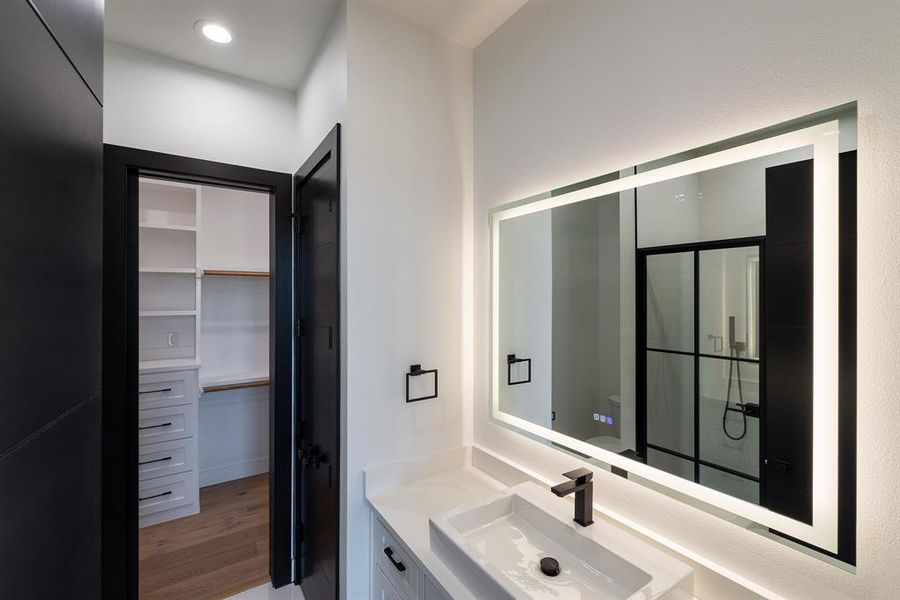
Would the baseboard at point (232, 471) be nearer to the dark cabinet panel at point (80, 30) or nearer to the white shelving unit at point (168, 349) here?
the white shelving unit at point (168, 349)

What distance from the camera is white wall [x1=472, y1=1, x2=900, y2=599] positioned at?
75cm

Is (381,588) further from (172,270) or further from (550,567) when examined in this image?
(172,270)

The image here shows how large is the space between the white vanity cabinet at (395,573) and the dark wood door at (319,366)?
0.61 feet

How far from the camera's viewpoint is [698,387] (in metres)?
1.06

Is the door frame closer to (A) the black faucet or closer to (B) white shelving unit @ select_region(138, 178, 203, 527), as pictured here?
(B) white shelving unit @ select_region(138, 178, 203, 527)

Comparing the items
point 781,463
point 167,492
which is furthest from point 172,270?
point 781,463

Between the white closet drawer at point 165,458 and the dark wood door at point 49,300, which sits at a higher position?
the dark wood door at point 49,300

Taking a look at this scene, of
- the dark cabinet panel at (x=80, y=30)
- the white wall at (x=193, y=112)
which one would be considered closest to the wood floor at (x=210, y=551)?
the white wall at (x=193, y=112)

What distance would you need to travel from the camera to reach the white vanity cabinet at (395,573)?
3.89 ft

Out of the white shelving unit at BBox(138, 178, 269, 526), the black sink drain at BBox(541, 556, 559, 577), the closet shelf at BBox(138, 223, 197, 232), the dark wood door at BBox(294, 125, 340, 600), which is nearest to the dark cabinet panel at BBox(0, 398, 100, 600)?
the dark wood door at BBox(294, 125, 340, 600)

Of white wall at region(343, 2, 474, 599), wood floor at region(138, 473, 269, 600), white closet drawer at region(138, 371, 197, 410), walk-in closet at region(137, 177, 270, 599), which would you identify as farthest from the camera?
white closet drawer at region(138, 371, 197, 410)

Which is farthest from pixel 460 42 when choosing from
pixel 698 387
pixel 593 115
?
pixel 698 387

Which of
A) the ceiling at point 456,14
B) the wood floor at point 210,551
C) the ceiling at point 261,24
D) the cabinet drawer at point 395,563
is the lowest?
the wood floor at point 210,551

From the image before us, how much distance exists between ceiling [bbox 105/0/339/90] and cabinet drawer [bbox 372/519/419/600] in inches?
81.0
